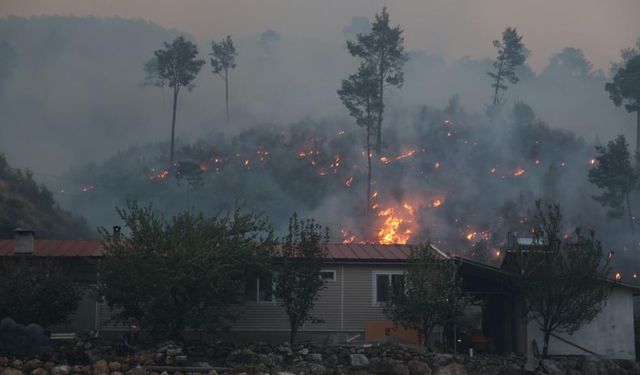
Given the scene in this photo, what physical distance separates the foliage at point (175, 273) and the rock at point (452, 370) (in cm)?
791

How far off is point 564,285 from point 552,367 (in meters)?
4.13

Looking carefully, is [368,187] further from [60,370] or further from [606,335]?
[60,370]

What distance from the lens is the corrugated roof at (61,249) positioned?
3070 cm

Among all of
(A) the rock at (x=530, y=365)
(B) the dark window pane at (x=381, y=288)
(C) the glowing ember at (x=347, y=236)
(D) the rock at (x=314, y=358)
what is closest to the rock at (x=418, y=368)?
(D) the rock at (x=314, y=358)

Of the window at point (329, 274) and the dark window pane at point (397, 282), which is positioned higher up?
the window at point (329, 274)

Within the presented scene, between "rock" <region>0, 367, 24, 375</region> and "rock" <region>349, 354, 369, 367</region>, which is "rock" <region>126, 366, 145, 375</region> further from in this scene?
"rock" <region>349, 354, 369, 367</region>

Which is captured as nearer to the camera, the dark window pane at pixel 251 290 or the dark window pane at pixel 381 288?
the dark window pane at pixel 251 290

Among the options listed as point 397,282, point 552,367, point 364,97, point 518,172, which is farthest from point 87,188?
point 552,367

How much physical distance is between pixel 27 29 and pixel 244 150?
3864 inches

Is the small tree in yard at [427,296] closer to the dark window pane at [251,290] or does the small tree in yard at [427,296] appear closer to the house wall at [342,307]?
the house wall at [342,307]

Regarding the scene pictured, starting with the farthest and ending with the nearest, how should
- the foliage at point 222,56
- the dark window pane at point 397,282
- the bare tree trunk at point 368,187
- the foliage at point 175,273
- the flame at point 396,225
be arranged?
1. the foliage at point 222,56
2. the bare tree trunk at point 368,187
3. the flame at point 396,225
4. the dark window pane at point 397,282
5. the foliage at point 175,273

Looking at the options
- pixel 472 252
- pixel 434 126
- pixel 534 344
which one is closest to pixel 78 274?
pixel 534 344

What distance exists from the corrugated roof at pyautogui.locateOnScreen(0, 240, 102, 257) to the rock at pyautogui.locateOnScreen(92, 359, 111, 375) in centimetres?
819

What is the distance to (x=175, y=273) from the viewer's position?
25531 mm
